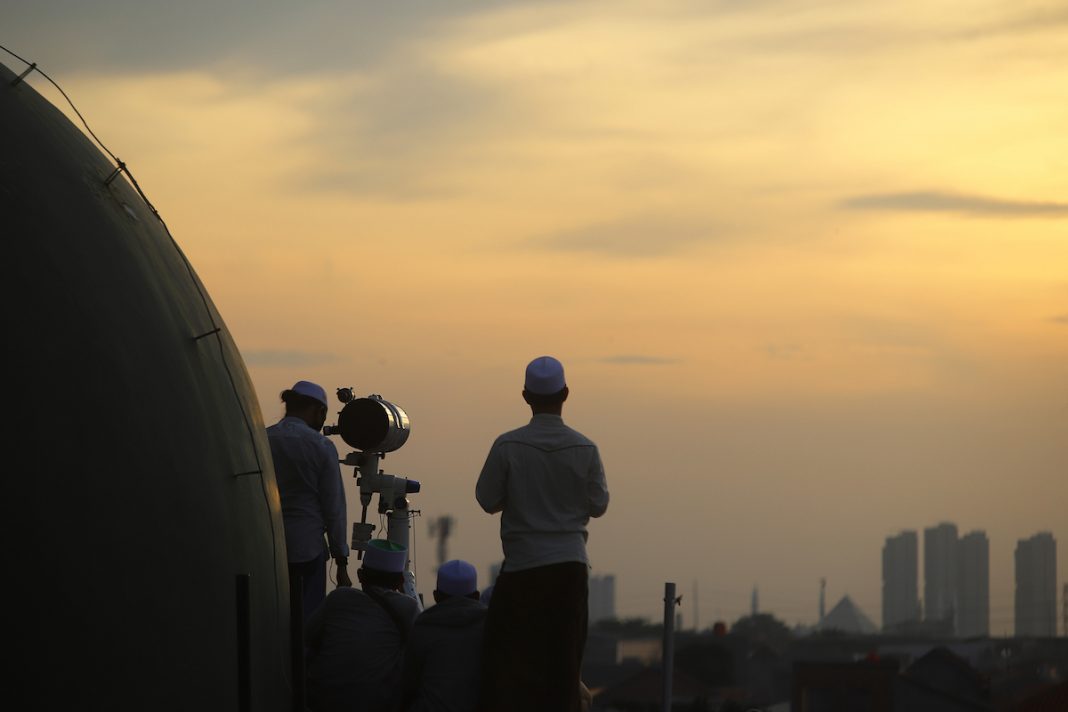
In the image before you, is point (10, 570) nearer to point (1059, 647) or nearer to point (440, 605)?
point (440, 605)

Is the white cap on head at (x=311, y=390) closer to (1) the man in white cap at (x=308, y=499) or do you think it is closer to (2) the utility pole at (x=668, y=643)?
(1) the man in white cap at (x=308, y=499)

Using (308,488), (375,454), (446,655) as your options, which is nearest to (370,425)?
(375,454)

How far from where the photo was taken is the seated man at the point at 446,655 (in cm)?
971

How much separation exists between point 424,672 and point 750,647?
102 meters

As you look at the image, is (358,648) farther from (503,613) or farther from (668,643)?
(668,643)

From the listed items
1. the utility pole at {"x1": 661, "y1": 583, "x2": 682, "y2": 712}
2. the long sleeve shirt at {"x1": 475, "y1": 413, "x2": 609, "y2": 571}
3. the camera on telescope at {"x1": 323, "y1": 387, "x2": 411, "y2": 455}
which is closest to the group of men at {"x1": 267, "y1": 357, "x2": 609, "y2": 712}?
the long sleeve shirt at {"x1": 475, "y1": 413, "x2": 609, "y2": 571}

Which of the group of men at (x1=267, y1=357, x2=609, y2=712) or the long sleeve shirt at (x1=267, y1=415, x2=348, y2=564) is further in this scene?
the long sleeve shirt at (x1=267, y1=415, x2=348, y2=564)

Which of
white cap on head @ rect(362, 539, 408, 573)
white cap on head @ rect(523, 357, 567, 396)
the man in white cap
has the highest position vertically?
white cap on head @ rect(523, 357, 567, 396)

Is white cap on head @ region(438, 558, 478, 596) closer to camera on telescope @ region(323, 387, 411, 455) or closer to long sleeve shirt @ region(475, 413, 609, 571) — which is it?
long sleeve shirt @ region(475, 413, 609, 571)

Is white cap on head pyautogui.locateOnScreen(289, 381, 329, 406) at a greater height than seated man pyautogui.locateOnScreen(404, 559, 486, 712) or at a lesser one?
greater

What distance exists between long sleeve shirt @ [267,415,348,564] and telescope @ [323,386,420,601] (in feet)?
4.50

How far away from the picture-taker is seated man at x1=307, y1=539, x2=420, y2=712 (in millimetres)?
9906

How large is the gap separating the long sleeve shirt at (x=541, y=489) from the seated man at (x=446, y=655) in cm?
58

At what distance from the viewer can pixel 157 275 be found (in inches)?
358
